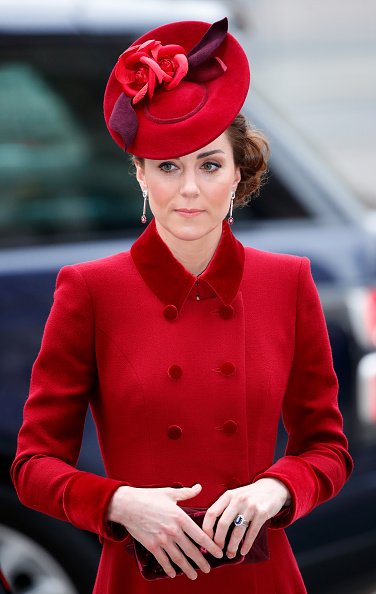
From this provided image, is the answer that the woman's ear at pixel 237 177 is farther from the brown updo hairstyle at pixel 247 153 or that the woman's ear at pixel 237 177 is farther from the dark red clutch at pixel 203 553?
the dark red clutch at pixel 203 553

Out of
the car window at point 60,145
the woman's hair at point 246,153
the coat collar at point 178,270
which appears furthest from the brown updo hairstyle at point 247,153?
the car window at point 60,145

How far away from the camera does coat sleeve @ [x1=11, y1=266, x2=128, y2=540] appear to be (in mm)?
1954

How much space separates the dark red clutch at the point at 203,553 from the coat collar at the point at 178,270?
1.09 feet

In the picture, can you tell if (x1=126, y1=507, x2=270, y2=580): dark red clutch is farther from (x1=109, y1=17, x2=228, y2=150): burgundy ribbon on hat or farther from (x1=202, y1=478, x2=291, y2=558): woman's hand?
(x1=109, y1=17, x2=228, y2=150): burgundy ribbon on hat

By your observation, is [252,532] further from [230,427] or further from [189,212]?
[189,212]

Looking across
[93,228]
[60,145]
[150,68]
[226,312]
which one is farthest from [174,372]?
[60,145]

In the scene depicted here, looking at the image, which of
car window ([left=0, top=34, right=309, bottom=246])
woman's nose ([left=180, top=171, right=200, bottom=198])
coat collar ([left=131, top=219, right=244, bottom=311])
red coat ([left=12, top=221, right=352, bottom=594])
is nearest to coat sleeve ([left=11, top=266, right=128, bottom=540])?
red coat ([left=12, top=221, right=352, bottom=594])

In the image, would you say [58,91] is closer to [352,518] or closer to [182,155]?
[352,518]

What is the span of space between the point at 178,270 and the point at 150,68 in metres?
0.32

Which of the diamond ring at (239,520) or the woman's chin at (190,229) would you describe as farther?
the woman's chin at (190,229)

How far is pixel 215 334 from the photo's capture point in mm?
2027

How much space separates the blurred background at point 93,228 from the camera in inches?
130

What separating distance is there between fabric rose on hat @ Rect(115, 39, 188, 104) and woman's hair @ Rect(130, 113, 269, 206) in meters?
0.13

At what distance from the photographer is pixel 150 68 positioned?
75.6 inches
